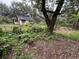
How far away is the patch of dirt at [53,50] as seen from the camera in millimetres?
6179

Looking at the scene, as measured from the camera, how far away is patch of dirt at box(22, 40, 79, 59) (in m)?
6.18

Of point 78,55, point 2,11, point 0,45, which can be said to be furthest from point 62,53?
point 2,11

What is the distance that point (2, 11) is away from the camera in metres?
28.7

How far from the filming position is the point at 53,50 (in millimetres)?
6613

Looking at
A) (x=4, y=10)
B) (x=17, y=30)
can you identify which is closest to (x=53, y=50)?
(x=17, y=30)

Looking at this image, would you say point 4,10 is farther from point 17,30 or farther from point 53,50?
point 53,50

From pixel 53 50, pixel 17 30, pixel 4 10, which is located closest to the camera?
pixel 53 50

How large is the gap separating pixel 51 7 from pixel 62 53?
4.80 meters

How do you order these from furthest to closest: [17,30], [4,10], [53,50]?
1. [4,10]
2. [17,30]
3. [53,50]

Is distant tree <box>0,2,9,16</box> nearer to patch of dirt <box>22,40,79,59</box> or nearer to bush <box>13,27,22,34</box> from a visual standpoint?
bush <box>13,27,22,34</box>

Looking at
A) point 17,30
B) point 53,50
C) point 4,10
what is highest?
point 53,50

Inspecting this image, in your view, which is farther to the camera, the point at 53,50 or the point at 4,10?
the point at 4,10

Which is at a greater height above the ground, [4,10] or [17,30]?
[17,30]

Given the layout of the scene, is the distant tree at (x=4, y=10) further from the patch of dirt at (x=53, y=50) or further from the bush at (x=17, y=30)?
the patch of dirt at (x=53, y=50)
